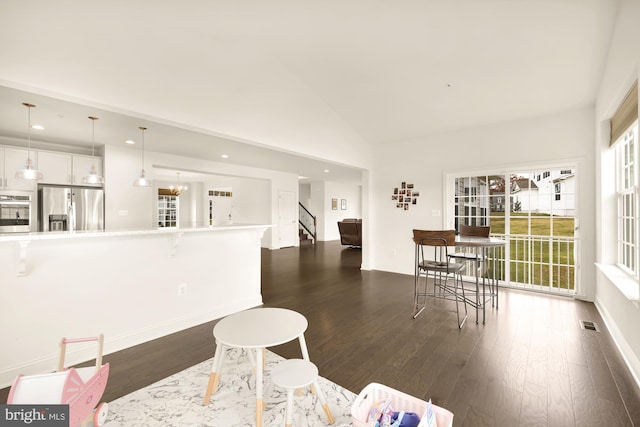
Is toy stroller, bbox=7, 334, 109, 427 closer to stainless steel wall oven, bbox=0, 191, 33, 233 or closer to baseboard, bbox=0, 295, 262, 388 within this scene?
baseboard, bbox=0, 295, 262, 388

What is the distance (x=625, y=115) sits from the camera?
8.38ft

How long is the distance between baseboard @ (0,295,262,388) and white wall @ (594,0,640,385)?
146 inches

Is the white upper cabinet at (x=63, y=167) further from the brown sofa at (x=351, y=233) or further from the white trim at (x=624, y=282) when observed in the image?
the white trim at (x=624, y=282)

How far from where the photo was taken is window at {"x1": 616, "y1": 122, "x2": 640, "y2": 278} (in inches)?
101

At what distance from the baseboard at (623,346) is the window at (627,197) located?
1.81 feet

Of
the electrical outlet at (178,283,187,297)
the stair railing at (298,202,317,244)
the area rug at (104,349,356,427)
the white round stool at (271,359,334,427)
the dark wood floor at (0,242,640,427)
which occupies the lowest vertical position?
the area rug at (104,349,356,427)

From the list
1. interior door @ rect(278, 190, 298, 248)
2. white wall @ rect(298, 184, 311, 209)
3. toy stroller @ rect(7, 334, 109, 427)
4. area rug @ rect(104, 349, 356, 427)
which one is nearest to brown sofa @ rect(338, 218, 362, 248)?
interior door @ rect(278, 190, 298, 248)

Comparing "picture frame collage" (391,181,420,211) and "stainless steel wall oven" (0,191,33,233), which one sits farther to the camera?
"picture frame collage" (391,181,420,211)

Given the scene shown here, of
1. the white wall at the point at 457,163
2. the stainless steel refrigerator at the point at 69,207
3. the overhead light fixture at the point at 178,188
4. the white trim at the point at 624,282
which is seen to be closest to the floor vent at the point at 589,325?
the white trim at the point at 624,282

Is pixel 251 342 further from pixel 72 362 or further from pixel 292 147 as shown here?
pixel 292 147

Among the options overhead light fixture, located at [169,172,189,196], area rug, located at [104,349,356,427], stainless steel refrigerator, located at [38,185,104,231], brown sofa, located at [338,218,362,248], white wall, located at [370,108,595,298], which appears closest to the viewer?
area rug, located at [104,349,356,427]

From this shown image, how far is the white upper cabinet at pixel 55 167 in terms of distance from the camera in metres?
4.43

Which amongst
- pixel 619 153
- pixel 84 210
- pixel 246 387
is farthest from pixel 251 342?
pixel 84 210

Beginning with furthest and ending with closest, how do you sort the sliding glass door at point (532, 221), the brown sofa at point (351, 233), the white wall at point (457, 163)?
the brown sofa at point (351, 233), the sliding glass door at point (532, 221), the white wall at point (457, 163)
